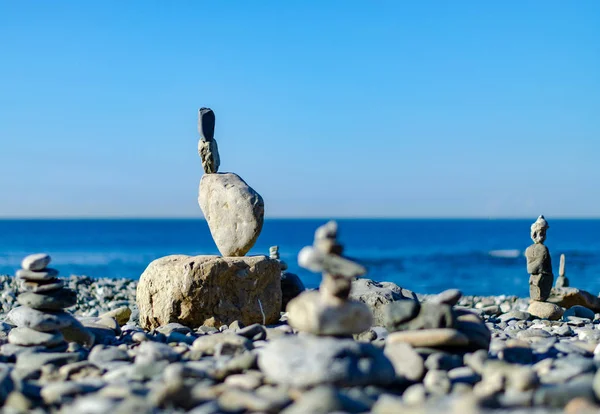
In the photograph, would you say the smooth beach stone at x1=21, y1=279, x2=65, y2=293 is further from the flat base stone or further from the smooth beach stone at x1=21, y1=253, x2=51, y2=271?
the flat base stone

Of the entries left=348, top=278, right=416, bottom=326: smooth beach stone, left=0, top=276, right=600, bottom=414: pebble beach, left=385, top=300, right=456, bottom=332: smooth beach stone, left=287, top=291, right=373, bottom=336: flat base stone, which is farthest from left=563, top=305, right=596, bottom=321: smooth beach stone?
left=287, top=291, right=373, bottom=336: flat base stone

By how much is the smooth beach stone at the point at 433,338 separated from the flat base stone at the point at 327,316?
2.09 feet

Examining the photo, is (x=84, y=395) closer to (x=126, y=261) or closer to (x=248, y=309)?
(x=248, y=309)

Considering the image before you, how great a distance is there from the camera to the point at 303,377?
5039 mm

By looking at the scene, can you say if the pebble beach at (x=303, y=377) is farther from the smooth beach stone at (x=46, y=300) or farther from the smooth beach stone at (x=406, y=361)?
the smooth beach stone at (x=46, y=300)

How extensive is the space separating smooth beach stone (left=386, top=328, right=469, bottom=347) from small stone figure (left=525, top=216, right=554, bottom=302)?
249 inches

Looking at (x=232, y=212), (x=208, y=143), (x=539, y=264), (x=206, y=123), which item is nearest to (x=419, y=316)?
(x=232, y=212)

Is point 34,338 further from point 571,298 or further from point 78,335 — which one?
point 571,298

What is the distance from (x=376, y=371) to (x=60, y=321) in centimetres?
343

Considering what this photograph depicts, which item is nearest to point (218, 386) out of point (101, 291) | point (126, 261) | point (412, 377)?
point (412, 377)

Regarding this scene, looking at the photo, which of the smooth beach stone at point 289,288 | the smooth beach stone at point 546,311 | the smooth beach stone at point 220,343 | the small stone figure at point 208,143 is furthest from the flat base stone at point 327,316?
the smooth beach stone at point 546,311

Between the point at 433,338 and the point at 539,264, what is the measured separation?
6576 millimetres

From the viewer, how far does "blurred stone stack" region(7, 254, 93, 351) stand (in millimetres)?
7020

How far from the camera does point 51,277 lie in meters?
7.14
